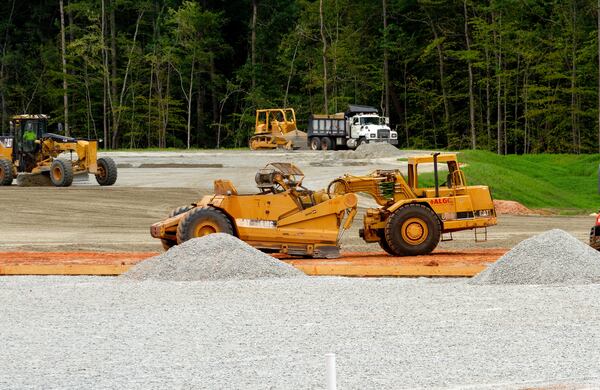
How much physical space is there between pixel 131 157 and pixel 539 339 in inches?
1833

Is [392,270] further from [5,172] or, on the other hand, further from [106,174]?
[5,172]

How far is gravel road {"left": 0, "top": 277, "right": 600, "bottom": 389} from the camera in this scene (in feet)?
36.6

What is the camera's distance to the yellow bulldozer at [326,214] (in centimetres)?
2167

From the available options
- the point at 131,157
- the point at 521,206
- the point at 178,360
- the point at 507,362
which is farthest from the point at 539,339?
the point at 131,157

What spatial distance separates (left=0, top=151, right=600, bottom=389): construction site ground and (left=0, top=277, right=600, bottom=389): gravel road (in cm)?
2

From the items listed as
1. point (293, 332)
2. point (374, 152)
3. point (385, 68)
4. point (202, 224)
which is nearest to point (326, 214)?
point (202, 224)

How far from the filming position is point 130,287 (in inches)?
702

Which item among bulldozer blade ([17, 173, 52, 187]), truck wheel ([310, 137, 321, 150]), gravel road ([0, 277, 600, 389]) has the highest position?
truck wheel ([310, 137, 321, 150])

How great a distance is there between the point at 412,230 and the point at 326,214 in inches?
80.8

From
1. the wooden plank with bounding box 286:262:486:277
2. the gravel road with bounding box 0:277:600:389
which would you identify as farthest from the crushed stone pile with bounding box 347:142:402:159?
the gravel road with bounding box 0:277:600:389

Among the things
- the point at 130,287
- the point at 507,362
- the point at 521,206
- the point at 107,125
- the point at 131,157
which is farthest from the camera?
the point at 107,125

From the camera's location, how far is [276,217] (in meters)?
21.8

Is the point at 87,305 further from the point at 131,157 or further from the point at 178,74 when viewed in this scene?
the point at 178,74

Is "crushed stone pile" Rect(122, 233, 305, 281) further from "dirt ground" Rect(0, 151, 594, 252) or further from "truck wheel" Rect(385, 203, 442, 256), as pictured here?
"dirt ground" Rect(0, 151, 594, 252)
